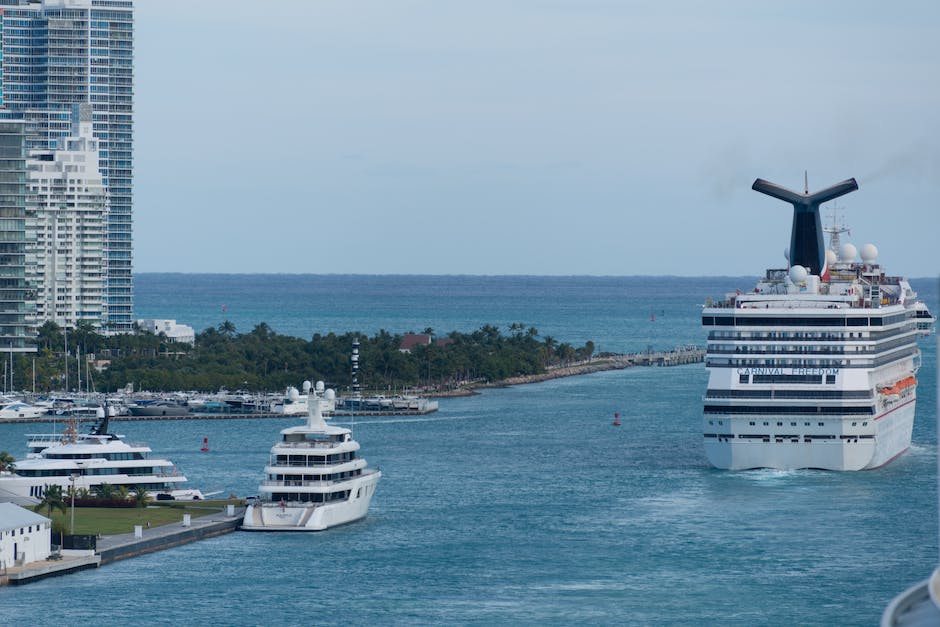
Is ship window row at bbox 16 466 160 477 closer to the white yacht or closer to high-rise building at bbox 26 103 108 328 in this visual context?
the white yacht

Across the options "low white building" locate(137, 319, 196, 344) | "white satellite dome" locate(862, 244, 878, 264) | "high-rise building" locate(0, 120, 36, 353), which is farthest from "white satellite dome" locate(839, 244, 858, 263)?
"low white building" locate(137, 319, 196, 344)

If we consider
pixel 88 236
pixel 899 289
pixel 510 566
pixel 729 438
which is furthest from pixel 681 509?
pixel 88 236

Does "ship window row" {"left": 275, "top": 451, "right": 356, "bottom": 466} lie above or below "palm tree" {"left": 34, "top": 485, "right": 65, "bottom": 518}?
above

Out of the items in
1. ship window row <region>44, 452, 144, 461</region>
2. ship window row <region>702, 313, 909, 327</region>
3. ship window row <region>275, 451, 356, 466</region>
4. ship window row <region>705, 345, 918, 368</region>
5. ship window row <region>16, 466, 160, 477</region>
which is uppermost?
ship window row <region>702, 313, 909, 327</region>

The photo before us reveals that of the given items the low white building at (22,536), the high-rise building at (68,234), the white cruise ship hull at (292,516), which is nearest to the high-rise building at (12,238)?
the high-rise building at (68,234)

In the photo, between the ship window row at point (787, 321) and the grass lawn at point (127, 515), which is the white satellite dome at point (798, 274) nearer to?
the ship window row at point (787, 321)

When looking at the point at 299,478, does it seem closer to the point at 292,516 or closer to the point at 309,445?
the point at 309,445

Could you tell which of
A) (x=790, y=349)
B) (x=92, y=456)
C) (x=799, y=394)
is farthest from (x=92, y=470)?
(x=790, y=349)
